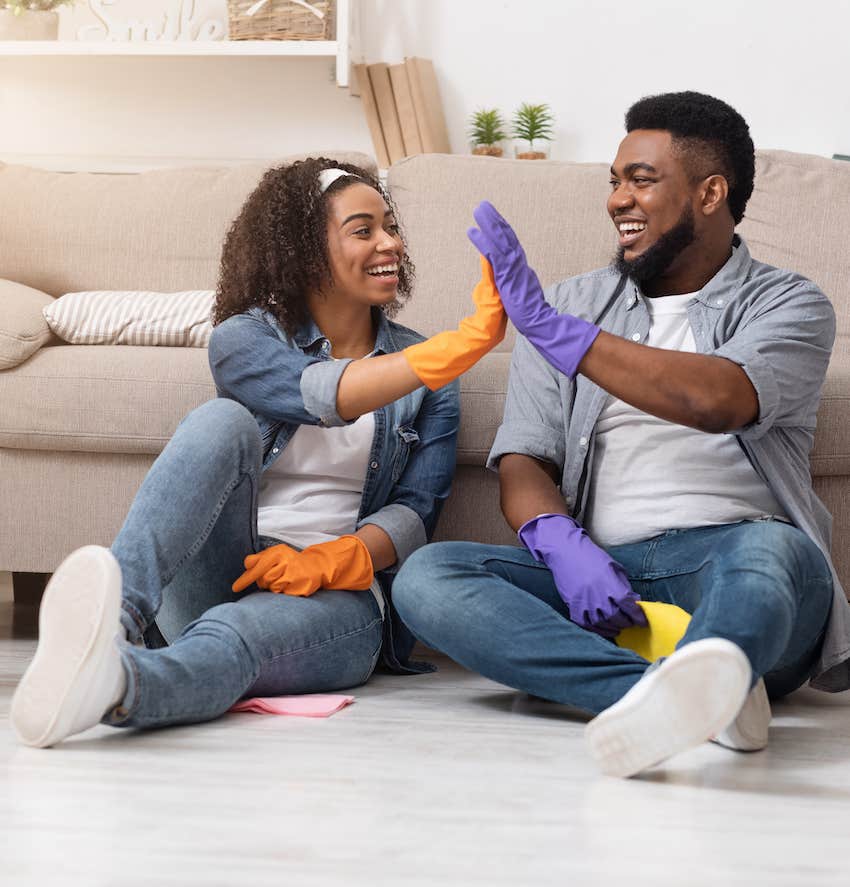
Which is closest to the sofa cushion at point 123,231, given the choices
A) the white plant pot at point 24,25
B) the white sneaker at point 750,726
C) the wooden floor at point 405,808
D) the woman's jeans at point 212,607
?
the white plant pot at point 24,25

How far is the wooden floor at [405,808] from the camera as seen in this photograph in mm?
864

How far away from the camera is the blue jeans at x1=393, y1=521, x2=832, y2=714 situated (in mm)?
1190

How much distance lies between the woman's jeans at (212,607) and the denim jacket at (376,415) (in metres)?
0.09

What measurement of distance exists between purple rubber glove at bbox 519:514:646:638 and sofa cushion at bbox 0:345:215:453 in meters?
0.65

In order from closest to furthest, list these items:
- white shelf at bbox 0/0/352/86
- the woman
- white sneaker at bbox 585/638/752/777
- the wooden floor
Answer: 1. the wooden floor
2. white sneaker at bbox 585/638/752/777
3. the woman
4. white shelf at bbox 0/0/352/86

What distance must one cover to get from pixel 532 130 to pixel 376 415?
1498mm

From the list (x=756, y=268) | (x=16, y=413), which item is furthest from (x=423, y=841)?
(x=16, y=413)

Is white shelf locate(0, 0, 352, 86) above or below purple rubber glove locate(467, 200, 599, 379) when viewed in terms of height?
above

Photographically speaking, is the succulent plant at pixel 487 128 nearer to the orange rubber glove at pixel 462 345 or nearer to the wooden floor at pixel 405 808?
the orange rubber glove at pixel 462 345

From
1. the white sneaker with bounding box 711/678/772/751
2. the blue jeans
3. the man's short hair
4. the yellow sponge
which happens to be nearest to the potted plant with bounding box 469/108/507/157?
the man's short hair

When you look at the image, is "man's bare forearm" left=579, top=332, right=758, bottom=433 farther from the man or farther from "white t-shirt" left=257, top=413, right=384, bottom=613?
"white t-shirt" left=257, top=413, right=384, bottom=613

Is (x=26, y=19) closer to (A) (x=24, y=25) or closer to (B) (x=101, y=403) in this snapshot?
(A) (x=24, y=25)

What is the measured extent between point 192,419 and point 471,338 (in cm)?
35

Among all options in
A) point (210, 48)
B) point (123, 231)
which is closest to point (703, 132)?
point (123, 231)
